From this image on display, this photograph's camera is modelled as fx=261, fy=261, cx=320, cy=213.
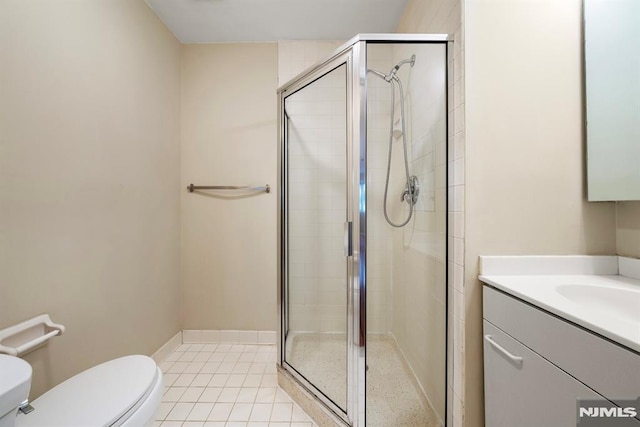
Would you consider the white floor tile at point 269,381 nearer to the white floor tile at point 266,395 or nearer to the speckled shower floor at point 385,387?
the white floor tile at point 266,395

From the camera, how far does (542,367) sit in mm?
726

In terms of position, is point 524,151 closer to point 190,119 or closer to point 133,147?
point 133,147

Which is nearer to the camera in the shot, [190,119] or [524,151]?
[524,151]

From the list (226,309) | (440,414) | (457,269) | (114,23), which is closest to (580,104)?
(457,269)

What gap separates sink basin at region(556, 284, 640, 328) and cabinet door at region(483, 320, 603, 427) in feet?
0.90

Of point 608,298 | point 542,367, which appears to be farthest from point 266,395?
point 608,298

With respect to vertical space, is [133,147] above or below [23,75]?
below

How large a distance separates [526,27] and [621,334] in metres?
1.10

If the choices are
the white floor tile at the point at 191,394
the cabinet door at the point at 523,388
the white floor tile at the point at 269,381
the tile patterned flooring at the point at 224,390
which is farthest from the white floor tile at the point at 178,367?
the cabinet door at the point at 523,388

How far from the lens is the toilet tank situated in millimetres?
617

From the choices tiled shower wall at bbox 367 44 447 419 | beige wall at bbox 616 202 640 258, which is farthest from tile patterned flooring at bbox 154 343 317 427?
beige wall at bbox 616 202 640 258

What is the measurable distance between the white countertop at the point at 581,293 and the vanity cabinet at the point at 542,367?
31mm

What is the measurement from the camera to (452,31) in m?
1.12

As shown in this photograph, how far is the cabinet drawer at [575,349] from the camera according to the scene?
53cm
